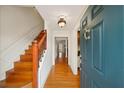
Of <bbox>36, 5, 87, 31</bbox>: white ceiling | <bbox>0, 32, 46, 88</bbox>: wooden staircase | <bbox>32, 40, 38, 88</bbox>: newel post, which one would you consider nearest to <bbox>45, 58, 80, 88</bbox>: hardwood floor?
<bbox>0, 32, 46, 88</bbox>: wooden staircase

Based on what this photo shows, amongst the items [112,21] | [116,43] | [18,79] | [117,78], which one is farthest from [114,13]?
[18,79]

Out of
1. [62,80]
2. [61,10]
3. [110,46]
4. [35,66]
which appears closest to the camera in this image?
[110,46]

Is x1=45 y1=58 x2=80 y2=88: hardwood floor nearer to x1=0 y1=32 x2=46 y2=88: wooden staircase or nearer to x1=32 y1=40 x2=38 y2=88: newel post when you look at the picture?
x1=0 y1=32 x2=46 y2=88: wooden staircase

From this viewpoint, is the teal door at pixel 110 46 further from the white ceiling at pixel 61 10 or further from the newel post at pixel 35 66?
the newel post at pixel 35 66

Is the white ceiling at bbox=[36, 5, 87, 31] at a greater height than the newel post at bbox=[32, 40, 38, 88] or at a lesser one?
greater

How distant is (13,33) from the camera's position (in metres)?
4.99

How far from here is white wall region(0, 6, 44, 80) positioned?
14.9 feet

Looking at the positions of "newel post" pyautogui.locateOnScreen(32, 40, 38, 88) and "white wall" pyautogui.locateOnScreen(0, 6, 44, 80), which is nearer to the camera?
"newel post" pyautogui.locateOnScreen(32, 40, 38, 88)

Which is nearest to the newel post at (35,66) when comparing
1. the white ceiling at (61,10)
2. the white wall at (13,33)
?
the white ceiling at (61,10)

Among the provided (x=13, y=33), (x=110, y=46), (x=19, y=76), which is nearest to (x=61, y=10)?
(x=13, y=33)

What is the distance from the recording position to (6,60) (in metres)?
4.63

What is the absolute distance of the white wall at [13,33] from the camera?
454cm

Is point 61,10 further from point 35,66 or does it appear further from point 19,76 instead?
point 19,76
